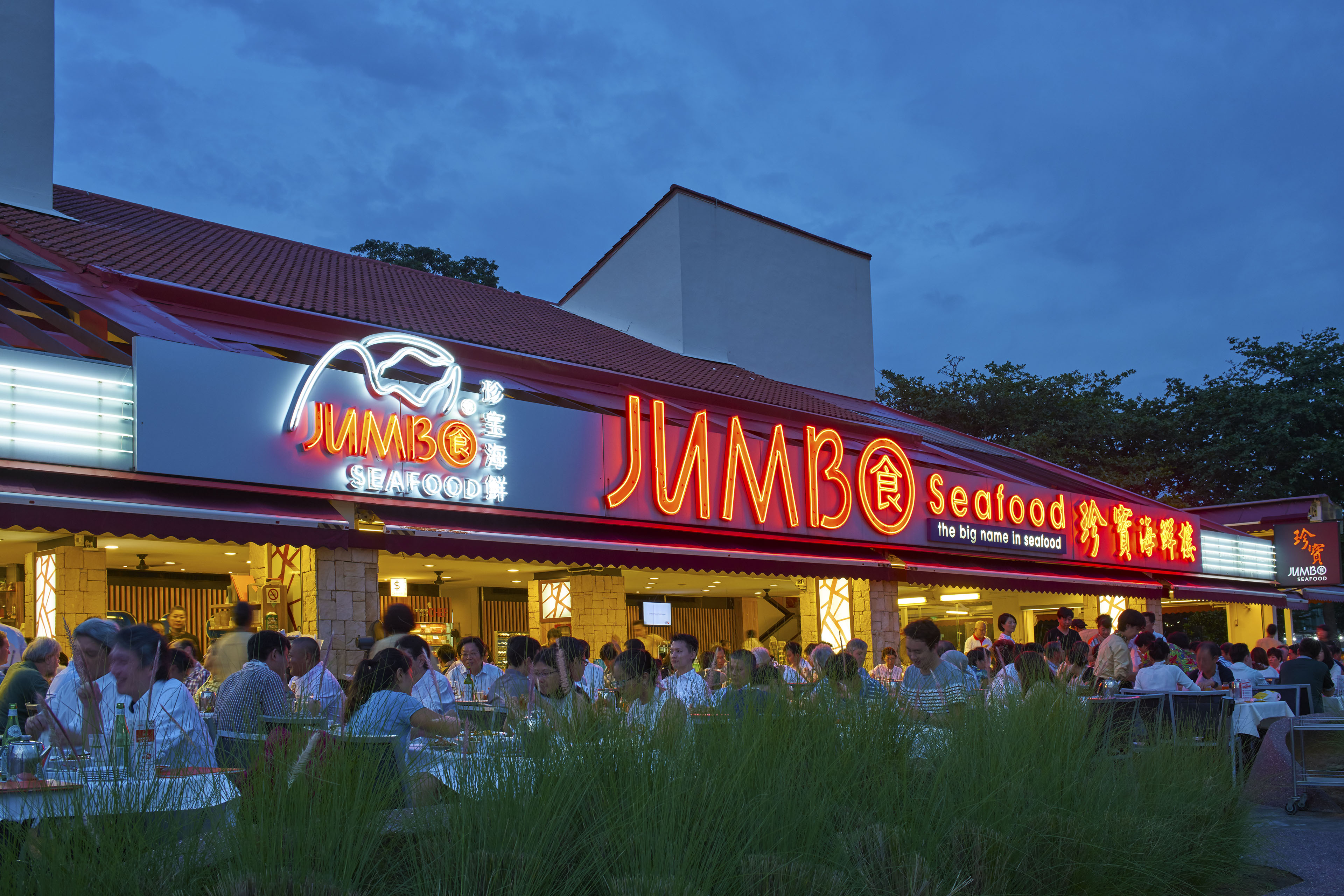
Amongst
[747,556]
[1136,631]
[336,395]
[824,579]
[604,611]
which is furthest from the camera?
[824,579]

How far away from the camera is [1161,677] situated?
9.15 metres

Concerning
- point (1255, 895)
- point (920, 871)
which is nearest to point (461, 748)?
point (920, 871)

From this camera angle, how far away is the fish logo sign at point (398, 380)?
36.8ft

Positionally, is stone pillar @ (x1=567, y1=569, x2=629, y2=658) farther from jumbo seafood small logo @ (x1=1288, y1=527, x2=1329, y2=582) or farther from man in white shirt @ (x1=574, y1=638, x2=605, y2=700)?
jumbo seafood small logo @ (x1=1288, y1=527, x2=1329, y2=582)

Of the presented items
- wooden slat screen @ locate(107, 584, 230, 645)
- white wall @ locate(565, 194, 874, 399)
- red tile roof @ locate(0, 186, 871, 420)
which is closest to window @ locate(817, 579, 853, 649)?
red tile roof @ locate(0, 186, 871, 420)

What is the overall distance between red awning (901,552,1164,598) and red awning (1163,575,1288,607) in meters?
0.75

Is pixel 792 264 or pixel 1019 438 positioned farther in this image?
pixel 1019 438

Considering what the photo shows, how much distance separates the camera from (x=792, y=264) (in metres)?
24.8

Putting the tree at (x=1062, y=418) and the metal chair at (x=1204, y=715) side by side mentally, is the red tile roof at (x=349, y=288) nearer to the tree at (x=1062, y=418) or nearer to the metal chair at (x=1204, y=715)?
the metal chair at (x=1204, y=715)

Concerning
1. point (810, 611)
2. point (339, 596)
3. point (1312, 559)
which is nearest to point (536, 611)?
point (810, 611)

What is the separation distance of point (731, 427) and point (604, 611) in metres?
3.18

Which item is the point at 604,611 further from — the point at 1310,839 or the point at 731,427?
the point at 1310,839

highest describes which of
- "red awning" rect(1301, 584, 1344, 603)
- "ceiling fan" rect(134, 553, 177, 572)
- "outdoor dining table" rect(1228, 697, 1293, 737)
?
"ceiling fan" rect(134, 553, 177, 572)

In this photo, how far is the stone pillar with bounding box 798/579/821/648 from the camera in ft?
59.5
